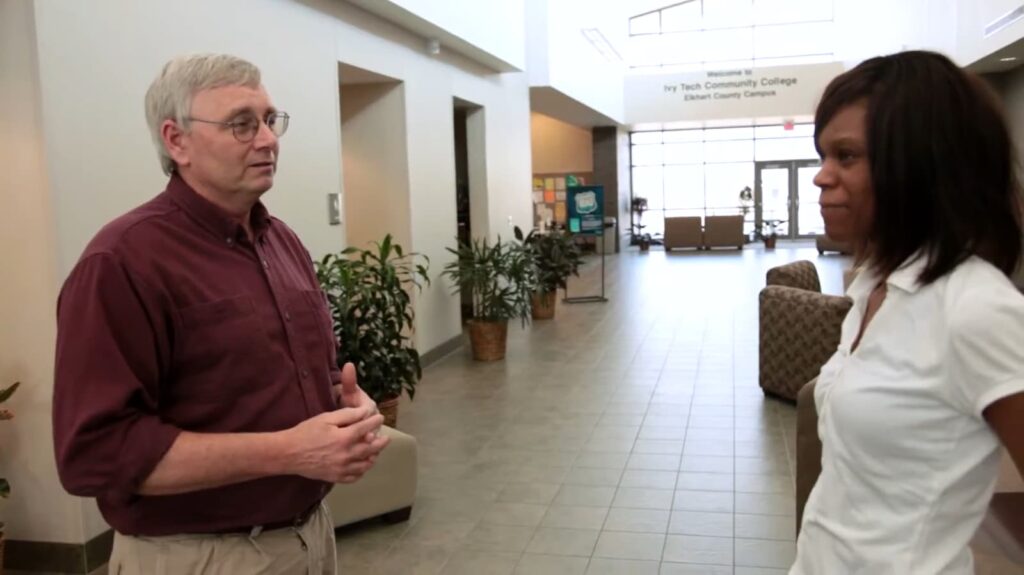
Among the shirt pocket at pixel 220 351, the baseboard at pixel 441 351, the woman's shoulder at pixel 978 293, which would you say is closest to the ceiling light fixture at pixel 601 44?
the baseboard at pixel 441 351

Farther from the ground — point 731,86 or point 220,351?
point 731,86

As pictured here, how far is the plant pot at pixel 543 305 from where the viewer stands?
1072cm

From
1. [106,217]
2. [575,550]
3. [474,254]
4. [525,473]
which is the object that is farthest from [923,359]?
[474,254]

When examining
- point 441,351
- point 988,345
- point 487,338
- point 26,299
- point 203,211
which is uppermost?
point 203,211

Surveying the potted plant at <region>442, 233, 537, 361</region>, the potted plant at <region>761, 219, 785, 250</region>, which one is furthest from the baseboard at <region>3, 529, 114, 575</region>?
the potted plant at <region>761, 219, 785, 250</region>

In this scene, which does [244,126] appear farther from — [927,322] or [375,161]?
[375,161]

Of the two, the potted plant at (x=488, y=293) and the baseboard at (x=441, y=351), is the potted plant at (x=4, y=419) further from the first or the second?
the potted plant at (x=488, y=293)

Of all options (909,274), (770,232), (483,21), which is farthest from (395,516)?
(770,232)

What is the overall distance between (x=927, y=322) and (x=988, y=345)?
9cm

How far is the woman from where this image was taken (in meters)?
1.10

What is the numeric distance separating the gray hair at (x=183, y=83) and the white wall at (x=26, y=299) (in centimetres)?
237

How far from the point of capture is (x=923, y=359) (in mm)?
1141

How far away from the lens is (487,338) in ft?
27.2

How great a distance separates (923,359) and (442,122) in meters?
7.56
